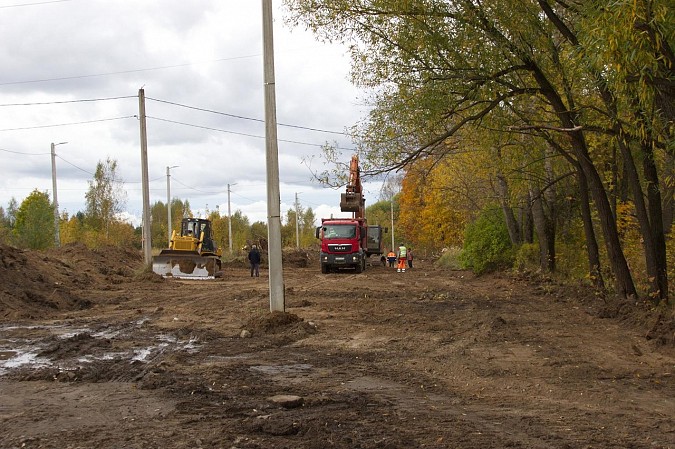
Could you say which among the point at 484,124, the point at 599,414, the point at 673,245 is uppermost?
the point at 484,124

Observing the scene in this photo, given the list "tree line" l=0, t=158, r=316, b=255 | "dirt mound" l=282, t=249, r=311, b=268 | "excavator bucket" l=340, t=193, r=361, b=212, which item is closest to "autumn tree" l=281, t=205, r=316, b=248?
"tree line" l=0, t=158, r=316, b=255

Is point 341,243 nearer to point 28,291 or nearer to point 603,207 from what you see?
point 28,291

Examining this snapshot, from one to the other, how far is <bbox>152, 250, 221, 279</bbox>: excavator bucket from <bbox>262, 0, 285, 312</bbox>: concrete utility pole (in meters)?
19.4

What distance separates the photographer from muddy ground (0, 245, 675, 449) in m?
6.56

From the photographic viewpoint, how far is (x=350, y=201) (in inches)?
1663

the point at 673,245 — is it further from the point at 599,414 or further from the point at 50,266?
the point at 50,266

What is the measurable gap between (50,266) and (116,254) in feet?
51.2

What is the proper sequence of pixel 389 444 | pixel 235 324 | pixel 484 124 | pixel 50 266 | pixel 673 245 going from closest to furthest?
pixel 389 444
pixel 235 324
pixel 484 124
pixel 673 245
pixel 50 266

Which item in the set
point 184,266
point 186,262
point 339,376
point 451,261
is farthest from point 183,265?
point 339,376

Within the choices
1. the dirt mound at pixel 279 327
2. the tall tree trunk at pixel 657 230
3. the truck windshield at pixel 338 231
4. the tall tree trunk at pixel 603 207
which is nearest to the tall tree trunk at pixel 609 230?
the tall tree trunk at pixel 603 207

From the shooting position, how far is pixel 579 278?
2553 centimetres

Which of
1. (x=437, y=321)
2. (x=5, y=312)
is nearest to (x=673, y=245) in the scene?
(x=437, y=321)

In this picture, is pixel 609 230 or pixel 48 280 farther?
pixel 48 280

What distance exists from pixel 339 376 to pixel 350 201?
3275cm
